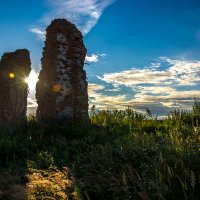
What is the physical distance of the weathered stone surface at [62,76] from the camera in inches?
563

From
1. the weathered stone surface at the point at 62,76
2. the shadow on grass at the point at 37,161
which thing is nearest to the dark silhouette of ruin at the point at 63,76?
the weathered stone surface at the point at 62,76

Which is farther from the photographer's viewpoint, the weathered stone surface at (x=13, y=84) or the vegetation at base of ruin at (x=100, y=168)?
the weathered stone surface at (x=13, y=84)

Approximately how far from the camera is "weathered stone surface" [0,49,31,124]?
20.4 m

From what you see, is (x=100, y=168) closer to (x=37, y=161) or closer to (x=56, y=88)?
(x=37, y=161)

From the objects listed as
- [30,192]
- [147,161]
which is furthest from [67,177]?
[147,161]

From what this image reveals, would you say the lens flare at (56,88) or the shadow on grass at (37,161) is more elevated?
the lens flare at (56,88)

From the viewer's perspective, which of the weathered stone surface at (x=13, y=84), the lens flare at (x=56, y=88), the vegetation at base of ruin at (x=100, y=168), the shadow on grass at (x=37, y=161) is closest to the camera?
the vegetation at base of ruin at (x=100, y=168)

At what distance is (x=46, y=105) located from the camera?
14.4 metres

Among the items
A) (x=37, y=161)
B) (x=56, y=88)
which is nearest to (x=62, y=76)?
(x=56, y=88)

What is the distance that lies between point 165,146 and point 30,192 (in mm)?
2798

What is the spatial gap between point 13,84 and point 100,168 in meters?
14.8

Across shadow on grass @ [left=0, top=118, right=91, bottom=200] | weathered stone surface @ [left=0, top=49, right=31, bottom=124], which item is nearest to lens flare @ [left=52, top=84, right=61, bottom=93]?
shadow on grass @ [left=0, top=118, right=91, bottom=200]

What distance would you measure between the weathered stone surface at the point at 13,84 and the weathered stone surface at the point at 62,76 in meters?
5.70

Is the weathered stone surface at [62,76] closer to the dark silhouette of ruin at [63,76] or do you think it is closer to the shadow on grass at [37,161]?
the dark silhouette of ruin at [63,76]
